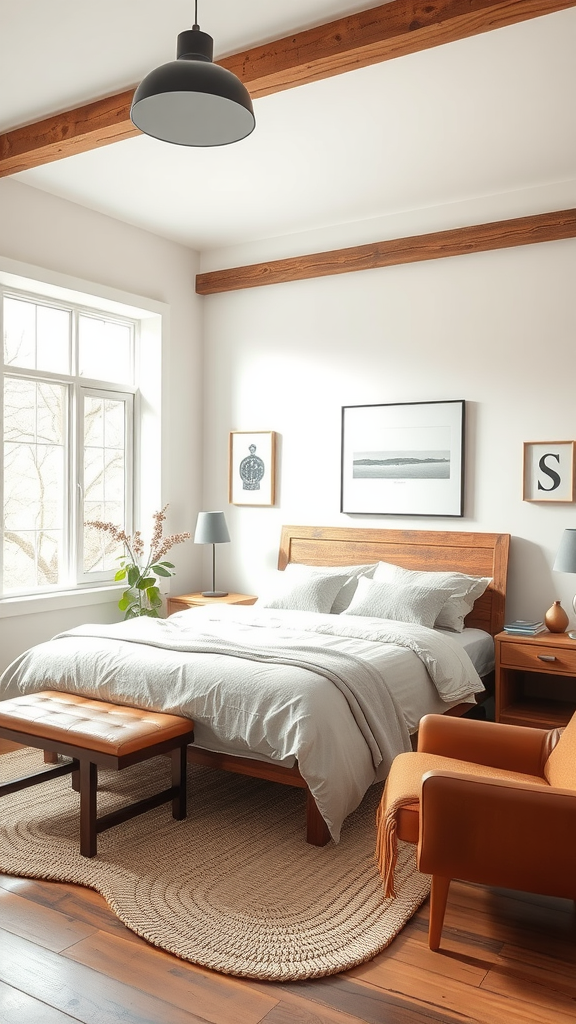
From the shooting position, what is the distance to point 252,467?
582 centimetres

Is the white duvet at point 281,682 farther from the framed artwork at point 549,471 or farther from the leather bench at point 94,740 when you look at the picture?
the framed artwork at point 549,471

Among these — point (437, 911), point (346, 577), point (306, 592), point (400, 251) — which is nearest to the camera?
point (437, 911)

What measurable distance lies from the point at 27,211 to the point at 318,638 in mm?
3017

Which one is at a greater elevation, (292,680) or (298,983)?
(292,680)

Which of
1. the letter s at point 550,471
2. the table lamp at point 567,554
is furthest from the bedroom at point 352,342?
the table lamp at point 567,554

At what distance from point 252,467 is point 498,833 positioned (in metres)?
3.87

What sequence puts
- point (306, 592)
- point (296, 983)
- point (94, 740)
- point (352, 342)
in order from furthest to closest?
point (352, 342) < point (306, 592) < point (94, 740) < point (296, 983)

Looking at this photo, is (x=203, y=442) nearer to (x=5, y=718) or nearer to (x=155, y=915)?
(x=5, y=718)

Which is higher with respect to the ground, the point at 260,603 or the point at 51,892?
the point at 260,603

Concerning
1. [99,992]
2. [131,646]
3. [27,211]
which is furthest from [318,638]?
[27,211]

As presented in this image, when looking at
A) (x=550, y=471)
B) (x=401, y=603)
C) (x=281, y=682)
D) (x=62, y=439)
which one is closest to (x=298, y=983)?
(x=281, y=682)

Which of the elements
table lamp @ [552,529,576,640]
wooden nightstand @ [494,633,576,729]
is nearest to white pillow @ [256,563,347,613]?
wooden nightstand @ [494,633,576,729]

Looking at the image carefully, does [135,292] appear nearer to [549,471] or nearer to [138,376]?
[138,376]

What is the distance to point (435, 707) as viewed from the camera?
12.5ft
